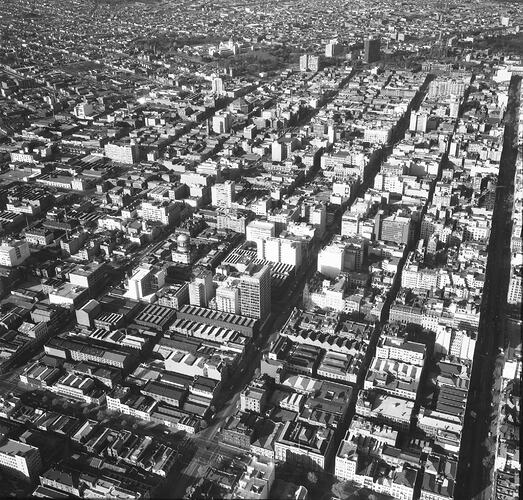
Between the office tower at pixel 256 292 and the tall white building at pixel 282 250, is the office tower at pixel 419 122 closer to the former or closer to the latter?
the tall white building at pixel 282 250

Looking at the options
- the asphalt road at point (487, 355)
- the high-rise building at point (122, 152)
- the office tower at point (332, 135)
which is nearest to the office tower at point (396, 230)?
the asphalt road at point (487, 355)

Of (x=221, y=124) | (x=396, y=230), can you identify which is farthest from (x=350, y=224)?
(x=221, y=124)

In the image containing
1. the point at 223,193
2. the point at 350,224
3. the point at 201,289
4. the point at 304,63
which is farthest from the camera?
the point at 304,63

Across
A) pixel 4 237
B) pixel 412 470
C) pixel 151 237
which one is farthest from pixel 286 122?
pixel 412 470

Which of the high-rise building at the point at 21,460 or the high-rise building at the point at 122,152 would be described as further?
the high-rise building at the point at 122,152

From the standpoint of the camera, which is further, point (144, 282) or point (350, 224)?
point (350, 224)

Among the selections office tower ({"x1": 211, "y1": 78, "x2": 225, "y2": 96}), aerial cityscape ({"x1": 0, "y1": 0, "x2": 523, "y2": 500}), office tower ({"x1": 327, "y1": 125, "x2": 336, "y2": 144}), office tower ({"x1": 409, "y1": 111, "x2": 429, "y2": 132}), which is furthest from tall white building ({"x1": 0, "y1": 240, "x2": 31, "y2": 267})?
office tower ({"x1": 211, "y1": 78, "x2": 225, "y2": 96})

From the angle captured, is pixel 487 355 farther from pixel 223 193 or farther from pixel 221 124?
pixel 221 124
